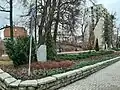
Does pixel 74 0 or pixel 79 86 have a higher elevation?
pixel 74 0

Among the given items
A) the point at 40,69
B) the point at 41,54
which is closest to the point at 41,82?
the point at 40,69

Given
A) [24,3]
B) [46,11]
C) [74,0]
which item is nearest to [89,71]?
[46,11]

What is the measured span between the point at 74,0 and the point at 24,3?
5220 millimetres

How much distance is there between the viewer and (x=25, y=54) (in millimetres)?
13508

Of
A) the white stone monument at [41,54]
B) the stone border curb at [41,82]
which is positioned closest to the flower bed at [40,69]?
the stone border curb at [41,82]

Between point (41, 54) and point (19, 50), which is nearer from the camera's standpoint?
point (19, 50)

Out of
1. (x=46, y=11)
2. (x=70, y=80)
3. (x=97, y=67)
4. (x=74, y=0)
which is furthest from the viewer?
(x=74, y=0)

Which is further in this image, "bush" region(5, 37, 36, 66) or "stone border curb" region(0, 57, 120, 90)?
"bush" region(5, 37, 36, 66)

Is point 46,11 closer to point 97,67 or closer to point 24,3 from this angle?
point 24,3

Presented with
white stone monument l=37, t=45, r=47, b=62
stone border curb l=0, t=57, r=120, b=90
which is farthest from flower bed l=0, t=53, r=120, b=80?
white stone monument l=37, t=45, r=47, b=62

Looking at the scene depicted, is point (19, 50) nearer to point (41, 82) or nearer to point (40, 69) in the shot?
point (40, 69)

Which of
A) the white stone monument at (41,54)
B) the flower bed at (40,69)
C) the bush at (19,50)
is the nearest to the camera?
the flower bed at (40,69)

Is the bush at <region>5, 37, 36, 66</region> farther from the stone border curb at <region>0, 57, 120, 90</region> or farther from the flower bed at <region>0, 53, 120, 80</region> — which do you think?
the stone border curb at <region>0, 57, 120, 90</region>

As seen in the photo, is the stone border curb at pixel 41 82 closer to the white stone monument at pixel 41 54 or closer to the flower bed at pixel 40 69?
the flower bed at pixel 40 69
